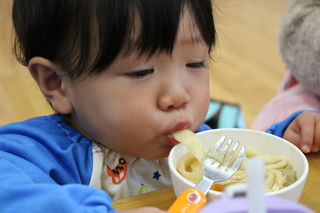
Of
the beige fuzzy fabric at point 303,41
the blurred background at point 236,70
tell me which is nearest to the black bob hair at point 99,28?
the beige fuzzy fabric at point 303,41

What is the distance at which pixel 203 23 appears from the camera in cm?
81

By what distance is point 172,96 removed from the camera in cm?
74

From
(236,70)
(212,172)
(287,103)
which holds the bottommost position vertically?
(236,70)

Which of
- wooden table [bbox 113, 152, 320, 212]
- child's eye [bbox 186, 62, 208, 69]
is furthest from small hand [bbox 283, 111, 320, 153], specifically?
child's eye [bbox 186, 62, 208, 69]

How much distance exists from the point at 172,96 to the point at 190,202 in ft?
0.80

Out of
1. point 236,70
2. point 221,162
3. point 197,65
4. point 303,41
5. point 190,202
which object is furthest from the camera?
point 236,70

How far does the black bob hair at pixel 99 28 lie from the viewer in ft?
2.38

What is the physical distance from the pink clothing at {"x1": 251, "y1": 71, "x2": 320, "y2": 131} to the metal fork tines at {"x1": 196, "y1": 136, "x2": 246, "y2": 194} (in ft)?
2.07

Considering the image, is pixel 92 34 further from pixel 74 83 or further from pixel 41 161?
pixel 41 161

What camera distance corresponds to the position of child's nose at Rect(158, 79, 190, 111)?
742 millimetres

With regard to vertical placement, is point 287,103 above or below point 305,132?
below

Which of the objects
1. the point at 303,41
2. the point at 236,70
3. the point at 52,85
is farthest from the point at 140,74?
the point at 236,70

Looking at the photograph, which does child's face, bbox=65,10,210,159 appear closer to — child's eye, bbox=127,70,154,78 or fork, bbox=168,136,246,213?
child's eye, bbox=127,70,154,78

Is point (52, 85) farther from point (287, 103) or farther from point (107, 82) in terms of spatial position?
point (287, 103)
